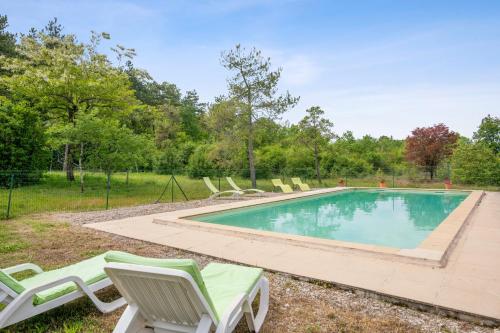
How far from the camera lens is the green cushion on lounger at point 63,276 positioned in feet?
8.70

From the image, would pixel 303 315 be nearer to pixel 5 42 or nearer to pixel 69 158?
pixel 69 158

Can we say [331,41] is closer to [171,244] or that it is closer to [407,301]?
[171,244]

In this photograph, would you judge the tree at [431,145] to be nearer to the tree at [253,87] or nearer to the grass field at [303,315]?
the tree at [253,87]

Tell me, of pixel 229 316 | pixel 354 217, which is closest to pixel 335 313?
pixel 229 316

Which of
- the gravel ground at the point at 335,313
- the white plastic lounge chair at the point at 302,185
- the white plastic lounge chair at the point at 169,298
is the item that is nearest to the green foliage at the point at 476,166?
the white plastic lounge chair at the point at 302,185

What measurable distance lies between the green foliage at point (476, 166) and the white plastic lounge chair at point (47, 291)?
20.9m

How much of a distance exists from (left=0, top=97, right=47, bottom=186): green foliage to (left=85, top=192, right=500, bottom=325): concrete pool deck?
9.95 metres

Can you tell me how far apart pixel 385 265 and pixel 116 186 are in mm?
15241

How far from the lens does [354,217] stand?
33.0 feet

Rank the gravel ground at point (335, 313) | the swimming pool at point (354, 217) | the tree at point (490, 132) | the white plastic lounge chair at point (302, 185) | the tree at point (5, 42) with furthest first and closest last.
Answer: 1. the tree at point (490, 132)
2. the tree at point (5, 42)
3. the white plastic lounge chair at point (302, 185)
4. the swimming pool at point (354, 217)
5. the gravel ground at point (335, 313)

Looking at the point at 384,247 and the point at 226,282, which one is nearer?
the point at 226,282

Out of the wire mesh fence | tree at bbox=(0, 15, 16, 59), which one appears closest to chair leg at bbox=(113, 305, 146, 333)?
the wire mesh fence

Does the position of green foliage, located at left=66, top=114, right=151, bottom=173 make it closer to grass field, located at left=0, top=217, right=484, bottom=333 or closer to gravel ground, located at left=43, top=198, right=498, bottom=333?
grass field, located at left=0, top=217, right=484, bottom=333

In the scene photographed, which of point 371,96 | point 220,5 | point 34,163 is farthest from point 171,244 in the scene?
point 371,96
